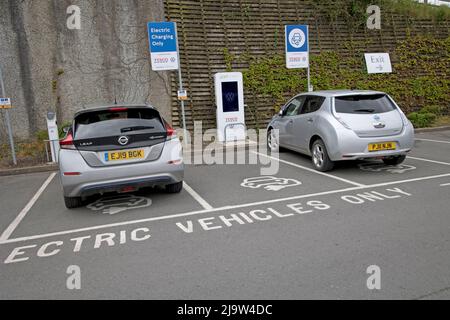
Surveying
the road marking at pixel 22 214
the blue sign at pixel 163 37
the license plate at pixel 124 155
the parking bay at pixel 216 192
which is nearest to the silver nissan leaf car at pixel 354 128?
the parking bay at pixel 216 192

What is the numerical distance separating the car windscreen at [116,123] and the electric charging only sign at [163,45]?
4.65 metres

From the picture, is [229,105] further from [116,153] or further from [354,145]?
[116,153]

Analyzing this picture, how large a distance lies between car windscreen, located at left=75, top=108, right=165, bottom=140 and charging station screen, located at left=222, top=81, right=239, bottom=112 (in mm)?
5422

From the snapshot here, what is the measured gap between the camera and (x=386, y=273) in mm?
2980

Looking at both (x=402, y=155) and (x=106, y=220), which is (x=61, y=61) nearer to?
(x=106, y=220)

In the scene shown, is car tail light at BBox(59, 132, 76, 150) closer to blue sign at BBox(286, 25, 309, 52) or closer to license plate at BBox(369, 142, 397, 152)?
license plate at BBox(369, 142, 397, 152)

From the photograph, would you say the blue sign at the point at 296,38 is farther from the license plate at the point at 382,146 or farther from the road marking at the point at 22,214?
the road marking at the point at 22,214

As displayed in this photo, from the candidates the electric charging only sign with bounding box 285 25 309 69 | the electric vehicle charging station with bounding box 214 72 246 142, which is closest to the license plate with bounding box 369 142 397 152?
the electric vehicle charging station with bounding box 214 72 246 142

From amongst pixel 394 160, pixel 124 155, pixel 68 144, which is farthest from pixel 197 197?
pixel 394 160

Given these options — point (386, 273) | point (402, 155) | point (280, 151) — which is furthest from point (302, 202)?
point (280, 151)

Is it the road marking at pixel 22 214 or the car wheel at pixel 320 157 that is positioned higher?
the car wheel at pixel 320 157

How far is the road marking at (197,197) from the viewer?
16.6 ft

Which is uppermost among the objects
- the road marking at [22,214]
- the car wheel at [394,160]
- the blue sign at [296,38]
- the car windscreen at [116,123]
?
the blue sign at [296,38]
